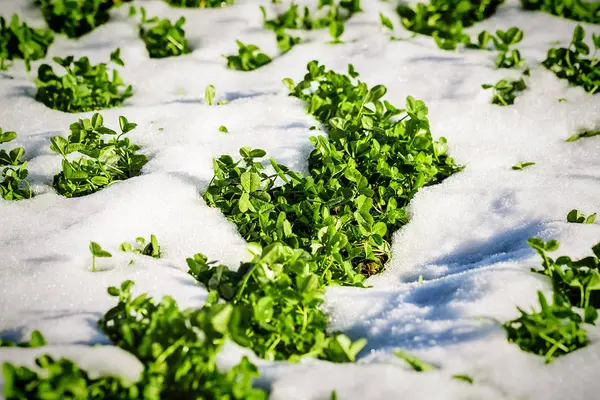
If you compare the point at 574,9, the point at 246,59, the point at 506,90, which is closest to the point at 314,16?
the point at 246,59

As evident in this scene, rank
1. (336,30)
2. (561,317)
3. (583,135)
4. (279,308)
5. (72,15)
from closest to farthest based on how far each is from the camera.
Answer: (561,317)
(279,308)
(583,135)
(336,30)
(72,15)

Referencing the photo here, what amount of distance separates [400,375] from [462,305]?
13.8 inches

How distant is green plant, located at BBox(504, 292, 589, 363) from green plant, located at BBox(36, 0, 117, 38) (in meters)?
3.59

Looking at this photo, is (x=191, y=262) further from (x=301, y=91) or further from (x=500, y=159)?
(x=500, y=159)

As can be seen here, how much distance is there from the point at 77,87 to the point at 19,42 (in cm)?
93

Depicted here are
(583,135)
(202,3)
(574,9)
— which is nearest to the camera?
(583,135)

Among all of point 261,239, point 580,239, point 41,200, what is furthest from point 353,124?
point 41,200

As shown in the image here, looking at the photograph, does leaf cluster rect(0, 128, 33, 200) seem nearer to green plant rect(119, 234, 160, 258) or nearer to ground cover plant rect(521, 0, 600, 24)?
green plant rect(119, 234, 160, 258)

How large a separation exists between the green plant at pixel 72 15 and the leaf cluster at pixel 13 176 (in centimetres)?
168

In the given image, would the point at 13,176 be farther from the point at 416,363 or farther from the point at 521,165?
the point at 521,165

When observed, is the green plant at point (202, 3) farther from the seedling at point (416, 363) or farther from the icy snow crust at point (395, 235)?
the seedling at point (416, 363)

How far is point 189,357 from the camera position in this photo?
1220 millimetres

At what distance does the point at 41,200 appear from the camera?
2045 mm

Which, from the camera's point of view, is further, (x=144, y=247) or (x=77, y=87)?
(x=77, y=87)
